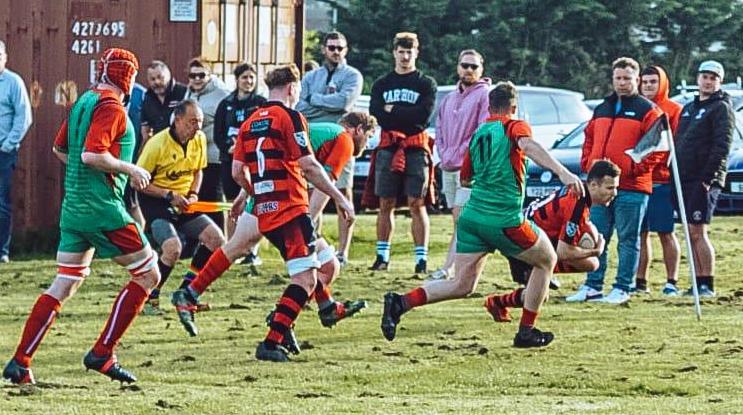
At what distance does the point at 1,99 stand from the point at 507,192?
7624mm

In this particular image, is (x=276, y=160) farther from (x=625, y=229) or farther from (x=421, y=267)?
(x=421, y=267)

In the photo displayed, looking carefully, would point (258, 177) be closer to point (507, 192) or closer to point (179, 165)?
point (507, 192)

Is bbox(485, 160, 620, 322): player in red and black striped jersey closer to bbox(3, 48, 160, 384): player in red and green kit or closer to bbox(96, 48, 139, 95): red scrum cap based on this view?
bbox(3, 48, 160, 384): player in red and green kit

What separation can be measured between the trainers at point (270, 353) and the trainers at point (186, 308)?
113 cm

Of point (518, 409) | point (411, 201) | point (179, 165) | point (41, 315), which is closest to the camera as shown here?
point (518, 409)

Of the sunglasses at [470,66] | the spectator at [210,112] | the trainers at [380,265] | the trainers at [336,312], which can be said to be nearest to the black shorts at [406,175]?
the trainers at [380,265]

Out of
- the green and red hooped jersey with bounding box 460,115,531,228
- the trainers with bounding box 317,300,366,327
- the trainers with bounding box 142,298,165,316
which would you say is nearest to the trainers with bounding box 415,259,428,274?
the trainers with bounding box 142,298,165,316

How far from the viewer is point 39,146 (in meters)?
19.8

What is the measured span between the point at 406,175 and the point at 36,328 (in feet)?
24.4

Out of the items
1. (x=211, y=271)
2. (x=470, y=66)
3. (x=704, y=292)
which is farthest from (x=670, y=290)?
(x=211, y=271)

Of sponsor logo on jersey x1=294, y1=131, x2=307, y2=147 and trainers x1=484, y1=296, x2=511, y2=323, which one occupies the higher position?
sponsor logo on jersey x1=294, y1=131, x2=307, y2=147

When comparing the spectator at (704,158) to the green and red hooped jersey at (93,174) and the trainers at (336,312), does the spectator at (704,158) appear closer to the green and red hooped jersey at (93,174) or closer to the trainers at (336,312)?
the trainers at (336,312)

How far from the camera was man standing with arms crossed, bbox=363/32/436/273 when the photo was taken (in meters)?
17.4

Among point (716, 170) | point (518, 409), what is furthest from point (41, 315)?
point (716, 170)
